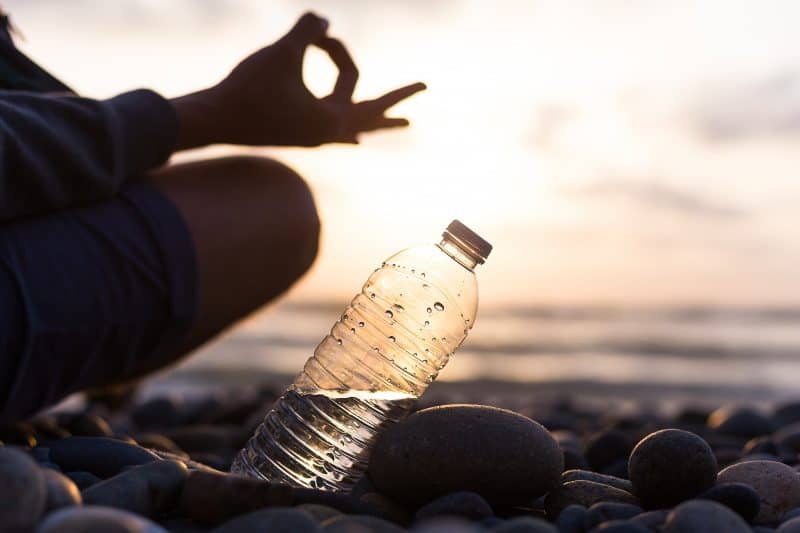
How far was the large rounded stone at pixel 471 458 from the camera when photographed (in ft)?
7.14

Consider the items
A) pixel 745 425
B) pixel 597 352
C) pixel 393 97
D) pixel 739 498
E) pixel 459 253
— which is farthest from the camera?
pixel 597 352

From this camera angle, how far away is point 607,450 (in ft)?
9.79

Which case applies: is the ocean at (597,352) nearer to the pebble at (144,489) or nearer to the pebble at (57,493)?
the pebble at (144,489)

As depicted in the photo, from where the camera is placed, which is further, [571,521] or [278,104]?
[278,104]

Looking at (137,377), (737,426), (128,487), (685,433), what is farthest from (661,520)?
(737,426)

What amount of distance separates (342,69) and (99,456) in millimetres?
1284

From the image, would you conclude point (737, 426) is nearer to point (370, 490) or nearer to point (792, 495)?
point (792, 495)

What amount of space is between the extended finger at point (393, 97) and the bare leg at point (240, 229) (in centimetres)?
32

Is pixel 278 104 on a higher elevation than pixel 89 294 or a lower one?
higher

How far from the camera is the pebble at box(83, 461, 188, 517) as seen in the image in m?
1.84

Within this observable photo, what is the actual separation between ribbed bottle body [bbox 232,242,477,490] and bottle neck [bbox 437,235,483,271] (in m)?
0.03

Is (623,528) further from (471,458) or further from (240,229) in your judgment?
(240,229)

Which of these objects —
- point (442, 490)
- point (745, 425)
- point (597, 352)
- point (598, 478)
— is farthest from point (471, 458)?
point (597, 352)

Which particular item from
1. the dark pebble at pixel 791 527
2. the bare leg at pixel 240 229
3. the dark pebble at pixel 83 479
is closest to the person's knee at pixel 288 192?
the bare leg at pixel 240 229
